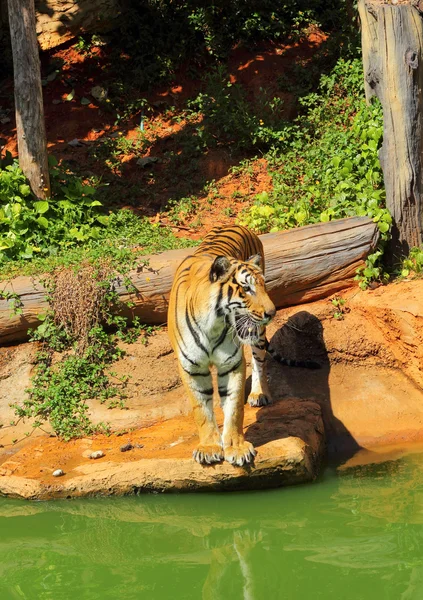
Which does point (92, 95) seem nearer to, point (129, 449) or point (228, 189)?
point (228, 189)

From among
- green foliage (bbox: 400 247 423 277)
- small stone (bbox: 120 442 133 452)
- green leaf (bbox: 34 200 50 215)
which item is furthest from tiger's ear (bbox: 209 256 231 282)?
green leaf (bbox: 34 200 50 215)

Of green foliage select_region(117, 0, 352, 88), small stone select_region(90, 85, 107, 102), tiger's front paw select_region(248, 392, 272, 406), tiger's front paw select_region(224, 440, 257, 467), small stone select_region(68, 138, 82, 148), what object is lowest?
tiger's front paw select_region(248, 392, 272, 406)

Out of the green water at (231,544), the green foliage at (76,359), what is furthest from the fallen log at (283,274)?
the green water at (231,544)

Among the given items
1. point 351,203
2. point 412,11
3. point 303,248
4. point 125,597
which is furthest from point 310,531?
point 412,11

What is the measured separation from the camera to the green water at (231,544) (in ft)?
15.8

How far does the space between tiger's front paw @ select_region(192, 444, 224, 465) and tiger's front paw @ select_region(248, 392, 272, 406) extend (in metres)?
1.23

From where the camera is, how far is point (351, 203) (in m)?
8.27

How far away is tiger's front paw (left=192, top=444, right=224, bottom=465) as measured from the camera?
5.71m

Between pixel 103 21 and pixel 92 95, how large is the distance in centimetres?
108

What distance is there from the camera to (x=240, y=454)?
567cm

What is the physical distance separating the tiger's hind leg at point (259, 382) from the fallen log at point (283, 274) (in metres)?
1.07

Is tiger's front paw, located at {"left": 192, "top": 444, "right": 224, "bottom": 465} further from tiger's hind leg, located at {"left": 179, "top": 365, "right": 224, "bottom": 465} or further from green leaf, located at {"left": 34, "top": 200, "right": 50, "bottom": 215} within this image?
green leaf, located at {"left": 34, "top": 200, "right": 50, "bottom": 215}

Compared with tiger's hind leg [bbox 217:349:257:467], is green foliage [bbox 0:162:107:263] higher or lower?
higher

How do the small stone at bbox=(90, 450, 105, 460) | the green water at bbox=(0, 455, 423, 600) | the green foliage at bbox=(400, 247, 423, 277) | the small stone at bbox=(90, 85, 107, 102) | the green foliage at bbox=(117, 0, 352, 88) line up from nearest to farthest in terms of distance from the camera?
the green water at bbox=(0, 455, 423, 600) < the small stone at bbox=(90, 450, 105, 460) < the green foliage at bbox=(400, 247, 423, 277) < the small stone at bbox=(90, 85, 107, 102) < the green foliage at bbox=(117, 0, 352, 88)
